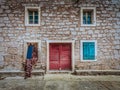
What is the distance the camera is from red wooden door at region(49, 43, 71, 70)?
419 inches

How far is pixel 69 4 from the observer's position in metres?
10.4

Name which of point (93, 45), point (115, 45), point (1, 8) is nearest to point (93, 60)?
point (93, 45)

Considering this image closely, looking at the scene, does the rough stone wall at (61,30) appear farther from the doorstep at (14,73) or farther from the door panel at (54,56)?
the doorstep at (14,73)

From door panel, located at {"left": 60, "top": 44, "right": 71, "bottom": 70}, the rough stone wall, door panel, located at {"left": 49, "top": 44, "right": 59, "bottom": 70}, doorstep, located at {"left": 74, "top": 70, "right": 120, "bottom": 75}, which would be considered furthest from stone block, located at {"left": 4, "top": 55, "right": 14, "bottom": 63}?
doorstep, located at {"left": 74, "top": 70, "right": 120, "bottom": 75}

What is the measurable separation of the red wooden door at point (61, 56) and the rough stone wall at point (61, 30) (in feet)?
1.53

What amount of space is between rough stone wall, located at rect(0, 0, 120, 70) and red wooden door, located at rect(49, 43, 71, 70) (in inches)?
18.3

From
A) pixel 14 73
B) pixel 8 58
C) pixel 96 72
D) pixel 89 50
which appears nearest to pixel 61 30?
pixel 89 50

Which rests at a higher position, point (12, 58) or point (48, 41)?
point (48, 41)

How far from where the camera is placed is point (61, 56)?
34.9 feet

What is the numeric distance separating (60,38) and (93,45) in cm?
196

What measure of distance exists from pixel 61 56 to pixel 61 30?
5.05ft

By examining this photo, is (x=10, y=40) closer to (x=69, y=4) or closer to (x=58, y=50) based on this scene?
(x=58, y=50)

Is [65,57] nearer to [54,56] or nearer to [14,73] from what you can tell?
[54,56]

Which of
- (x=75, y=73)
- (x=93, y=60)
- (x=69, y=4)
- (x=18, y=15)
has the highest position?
(x=69, y=4)
